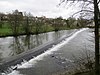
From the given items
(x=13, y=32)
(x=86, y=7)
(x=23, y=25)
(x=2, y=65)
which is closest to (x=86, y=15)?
(x=86, y=7)

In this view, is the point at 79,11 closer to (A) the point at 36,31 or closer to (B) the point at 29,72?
(B) the point at 29,72

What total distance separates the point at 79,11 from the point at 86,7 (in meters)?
0.36

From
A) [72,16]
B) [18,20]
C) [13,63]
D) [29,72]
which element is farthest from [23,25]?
[72,16]

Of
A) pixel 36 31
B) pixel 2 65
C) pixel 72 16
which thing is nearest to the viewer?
pixel 72 16

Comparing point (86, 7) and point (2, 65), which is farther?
point (2, 65)

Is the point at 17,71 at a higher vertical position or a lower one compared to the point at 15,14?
lower

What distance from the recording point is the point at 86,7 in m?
7.54

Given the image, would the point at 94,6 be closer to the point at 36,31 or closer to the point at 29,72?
the point at 29,72

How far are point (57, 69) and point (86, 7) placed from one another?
9814mm

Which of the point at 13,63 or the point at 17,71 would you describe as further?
the point at 13,63

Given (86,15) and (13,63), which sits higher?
(86,15)

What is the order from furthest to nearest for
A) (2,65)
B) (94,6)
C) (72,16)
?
(2,65) < (72,16) < (94,6)

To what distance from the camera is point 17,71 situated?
53.5 ft

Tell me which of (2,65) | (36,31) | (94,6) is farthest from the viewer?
(36,31)
